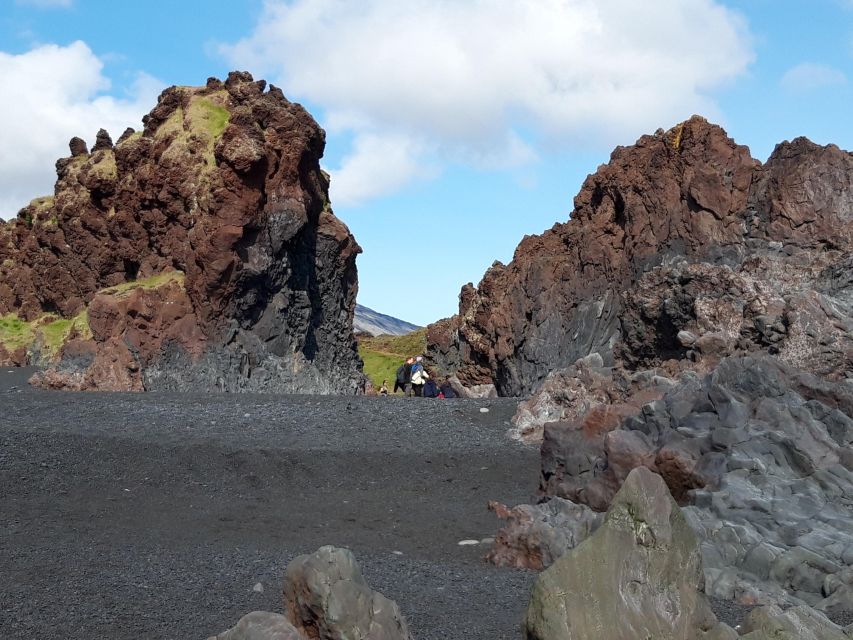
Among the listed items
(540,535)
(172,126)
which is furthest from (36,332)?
(540,535)

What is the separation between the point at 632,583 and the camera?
5.29m

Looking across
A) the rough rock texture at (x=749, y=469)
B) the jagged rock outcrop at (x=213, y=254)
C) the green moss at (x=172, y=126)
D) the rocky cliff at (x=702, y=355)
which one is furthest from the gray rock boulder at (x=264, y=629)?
the green moss at (x=172, y=126)

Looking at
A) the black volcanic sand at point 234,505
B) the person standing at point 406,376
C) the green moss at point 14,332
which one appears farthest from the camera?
the green moss at point 14,332

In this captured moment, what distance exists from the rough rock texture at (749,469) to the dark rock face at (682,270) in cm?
282

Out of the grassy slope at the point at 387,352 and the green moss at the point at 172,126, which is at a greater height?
the green moss at the point at 172,126

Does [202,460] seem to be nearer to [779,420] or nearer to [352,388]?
[779,420]

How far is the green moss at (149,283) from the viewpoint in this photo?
81.6ft

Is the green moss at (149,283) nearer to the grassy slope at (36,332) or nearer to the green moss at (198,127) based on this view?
the green moss at (198,127)

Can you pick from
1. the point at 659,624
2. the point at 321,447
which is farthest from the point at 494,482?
the point at 659,624

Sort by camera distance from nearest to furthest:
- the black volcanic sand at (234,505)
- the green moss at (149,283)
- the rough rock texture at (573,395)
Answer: the black volcanic sand at (234,505)
the rough rock texture at (573,395)
the green moss at (149,283)

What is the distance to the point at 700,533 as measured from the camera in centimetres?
887

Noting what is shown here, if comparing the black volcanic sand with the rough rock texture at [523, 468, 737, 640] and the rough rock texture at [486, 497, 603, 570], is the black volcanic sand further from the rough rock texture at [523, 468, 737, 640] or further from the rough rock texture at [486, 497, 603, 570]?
the rough rock texture at [523, 468, 737, 640]

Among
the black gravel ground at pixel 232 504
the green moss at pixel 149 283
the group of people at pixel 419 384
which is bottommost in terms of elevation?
the black gravel ground at pixel 232 504

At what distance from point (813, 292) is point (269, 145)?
15.8 m
